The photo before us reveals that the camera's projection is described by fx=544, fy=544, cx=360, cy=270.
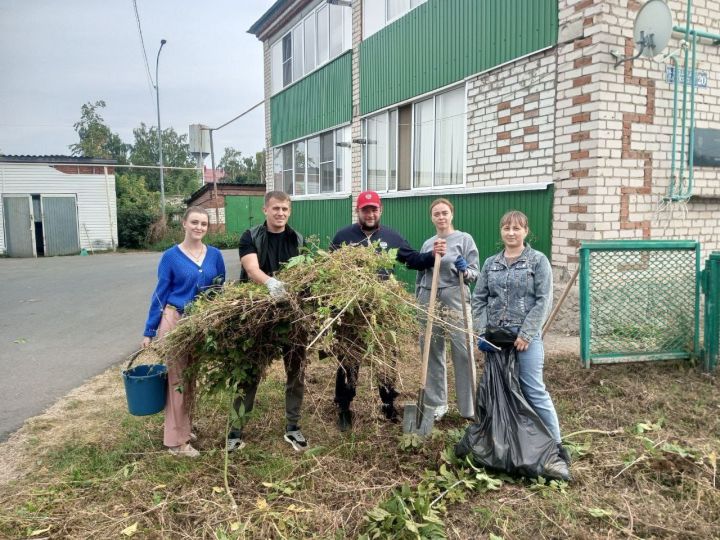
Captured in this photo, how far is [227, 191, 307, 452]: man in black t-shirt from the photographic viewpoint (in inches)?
141

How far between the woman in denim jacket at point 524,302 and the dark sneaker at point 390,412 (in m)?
1.00

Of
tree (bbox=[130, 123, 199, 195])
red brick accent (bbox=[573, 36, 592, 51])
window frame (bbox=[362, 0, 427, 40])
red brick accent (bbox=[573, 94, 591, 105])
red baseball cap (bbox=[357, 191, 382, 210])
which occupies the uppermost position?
tree (bbox=[130, 123, 199, 195])

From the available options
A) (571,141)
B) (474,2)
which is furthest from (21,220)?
(571,141)

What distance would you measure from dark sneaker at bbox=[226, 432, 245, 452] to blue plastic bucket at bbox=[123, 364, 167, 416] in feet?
1.67

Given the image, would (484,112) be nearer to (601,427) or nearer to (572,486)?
(601,427)

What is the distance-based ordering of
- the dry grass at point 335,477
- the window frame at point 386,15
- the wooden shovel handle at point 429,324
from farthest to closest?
the window frame at point 386,15
the wooden shovel handle at point 429,324
the dry grass at point 335,477

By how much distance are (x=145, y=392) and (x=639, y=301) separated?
14.0 ft

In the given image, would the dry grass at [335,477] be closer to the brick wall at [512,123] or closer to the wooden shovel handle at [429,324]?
the wooden shovel handle at [429,324]

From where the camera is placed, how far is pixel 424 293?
399 cm

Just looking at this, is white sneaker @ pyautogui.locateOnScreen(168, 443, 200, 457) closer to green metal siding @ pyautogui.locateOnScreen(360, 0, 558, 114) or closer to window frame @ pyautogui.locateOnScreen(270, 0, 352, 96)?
green metal siding @ pyautogui.locateOnScreen(360, 0, 558, 114)

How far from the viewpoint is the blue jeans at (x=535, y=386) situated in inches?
130

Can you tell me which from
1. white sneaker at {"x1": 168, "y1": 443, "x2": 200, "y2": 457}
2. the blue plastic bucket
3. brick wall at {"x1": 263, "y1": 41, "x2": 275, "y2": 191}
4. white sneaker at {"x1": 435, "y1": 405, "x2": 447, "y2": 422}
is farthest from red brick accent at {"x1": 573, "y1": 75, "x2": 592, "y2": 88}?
brick wall at {"x1": 263, "y1": 41, "x2": 275, "y2": 191}

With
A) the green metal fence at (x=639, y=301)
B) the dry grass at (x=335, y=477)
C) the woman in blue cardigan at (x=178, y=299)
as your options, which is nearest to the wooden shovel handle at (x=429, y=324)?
the dry grass at (x=335, y=477)

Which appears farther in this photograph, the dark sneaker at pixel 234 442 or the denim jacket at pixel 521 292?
the dark sneaker at pixel 234 442
